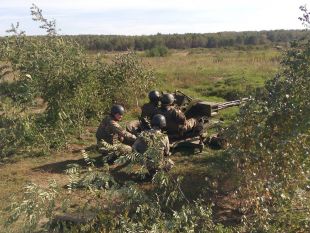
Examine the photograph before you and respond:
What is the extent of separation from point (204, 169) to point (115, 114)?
2153 millimetres

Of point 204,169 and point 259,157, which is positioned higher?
point 259,157

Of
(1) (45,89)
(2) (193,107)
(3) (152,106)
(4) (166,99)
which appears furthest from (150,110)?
(1) (45,89)

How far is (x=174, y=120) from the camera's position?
10844mm

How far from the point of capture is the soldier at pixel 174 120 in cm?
1083

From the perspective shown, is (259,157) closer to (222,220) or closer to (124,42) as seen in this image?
(222,220)

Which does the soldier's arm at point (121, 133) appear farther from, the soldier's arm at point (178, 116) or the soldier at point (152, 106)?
the soldier's arm at point (178, 116)

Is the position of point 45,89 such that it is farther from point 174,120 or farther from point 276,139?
point 276,139

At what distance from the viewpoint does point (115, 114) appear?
1055cm

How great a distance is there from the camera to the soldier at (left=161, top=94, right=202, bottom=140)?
10.8 meters

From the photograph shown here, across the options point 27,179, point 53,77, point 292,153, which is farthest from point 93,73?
point 292,153

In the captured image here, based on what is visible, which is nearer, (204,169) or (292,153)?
(292,153)

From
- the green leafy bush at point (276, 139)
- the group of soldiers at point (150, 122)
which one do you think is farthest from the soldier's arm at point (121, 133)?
the green leafy bush at point (276, 139)

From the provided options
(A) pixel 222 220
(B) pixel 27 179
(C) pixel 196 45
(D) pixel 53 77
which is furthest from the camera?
(C) pixel 196 45

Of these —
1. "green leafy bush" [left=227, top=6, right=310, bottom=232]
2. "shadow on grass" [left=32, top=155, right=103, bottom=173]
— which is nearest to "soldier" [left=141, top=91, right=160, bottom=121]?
"shadow on grass" [left=32, top=155, right=103, bottom=173]
